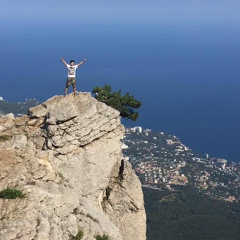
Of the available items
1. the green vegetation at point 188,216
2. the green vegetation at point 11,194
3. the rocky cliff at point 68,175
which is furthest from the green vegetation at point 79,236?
the green vegetation at point 188,216

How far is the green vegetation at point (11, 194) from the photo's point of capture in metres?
12.9

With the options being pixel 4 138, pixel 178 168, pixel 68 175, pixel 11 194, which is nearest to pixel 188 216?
pixel 178 168

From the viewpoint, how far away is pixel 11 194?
13.0 m

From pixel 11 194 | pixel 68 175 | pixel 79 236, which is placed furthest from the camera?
pixel 68 175

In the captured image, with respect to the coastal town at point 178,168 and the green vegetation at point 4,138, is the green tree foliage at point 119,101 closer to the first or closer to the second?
the green vegetation at point 4,138

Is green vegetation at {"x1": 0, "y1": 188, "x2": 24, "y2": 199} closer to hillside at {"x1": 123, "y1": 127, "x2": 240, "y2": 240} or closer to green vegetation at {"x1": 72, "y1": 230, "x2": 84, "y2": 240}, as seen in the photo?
green vegetation at {"x1": 72, "y1": 230, "x2": 84, "y2": 240}

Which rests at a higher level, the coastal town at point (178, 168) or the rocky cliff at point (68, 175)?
the rocky cliff at point (68, 175)

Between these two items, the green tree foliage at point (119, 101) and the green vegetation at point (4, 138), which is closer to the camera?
the green vegetation at point (4, 138)

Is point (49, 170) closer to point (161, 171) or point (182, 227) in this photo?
point (182, 227)

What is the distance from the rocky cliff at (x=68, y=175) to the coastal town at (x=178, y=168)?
351ft

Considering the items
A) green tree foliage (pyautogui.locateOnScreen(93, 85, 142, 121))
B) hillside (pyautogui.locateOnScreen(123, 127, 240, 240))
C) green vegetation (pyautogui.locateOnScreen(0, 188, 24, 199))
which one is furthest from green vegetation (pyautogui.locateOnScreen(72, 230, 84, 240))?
hillside (pyautogui.locateOnScreen(123, 127, 240, 240))

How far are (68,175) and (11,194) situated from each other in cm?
480

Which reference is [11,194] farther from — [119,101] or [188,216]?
[188,216]

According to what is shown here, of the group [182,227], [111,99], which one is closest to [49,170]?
[111,99]
